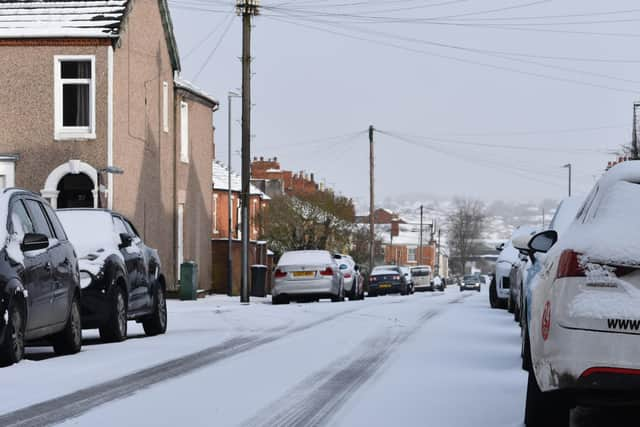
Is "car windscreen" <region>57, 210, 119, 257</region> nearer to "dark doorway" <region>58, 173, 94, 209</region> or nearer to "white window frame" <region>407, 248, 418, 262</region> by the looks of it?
"dark doorway" <region>58, 173, 94, 209</region>

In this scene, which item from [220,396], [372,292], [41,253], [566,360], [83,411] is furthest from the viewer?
[372,292]

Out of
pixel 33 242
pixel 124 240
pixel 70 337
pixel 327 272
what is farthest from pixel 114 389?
pixel 327 272

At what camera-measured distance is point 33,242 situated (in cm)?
1293

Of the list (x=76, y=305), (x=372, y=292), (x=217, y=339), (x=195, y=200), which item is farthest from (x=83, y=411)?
(x=372, y=292)

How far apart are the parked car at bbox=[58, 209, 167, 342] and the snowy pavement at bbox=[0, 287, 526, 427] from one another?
399 millimetres

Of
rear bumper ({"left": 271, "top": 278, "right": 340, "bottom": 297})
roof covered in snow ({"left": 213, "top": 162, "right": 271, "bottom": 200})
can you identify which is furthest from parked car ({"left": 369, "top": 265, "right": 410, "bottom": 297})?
rear bumper ({"left": 271, "top": 278, "right": 340, "bottom": 297})

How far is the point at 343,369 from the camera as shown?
41.0ft

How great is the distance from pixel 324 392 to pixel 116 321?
259 inches

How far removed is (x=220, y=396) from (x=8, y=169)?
2631 centimetres

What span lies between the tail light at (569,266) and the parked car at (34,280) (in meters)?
6.38

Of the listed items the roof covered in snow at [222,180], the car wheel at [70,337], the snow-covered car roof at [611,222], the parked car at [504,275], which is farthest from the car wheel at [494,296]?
the roof covered in snow at [222,180]

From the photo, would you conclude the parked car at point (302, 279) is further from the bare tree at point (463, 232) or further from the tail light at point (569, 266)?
the bare tree at point (463, 232)

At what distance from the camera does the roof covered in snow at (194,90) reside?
4300 cm

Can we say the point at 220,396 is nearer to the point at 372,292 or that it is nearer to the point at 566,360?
Answer: the point at 566,360
